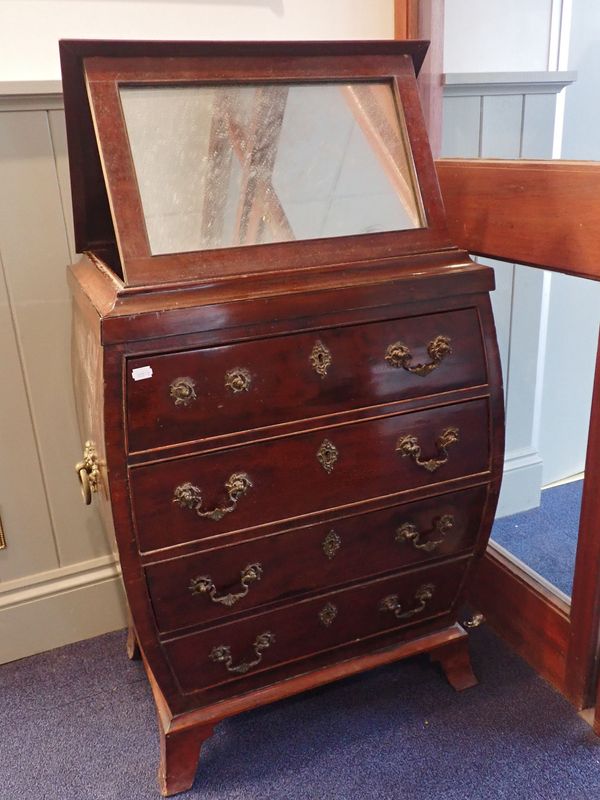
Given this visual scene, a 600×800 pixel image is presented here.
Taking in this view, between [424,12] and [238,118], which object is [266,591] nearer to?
[238,118]

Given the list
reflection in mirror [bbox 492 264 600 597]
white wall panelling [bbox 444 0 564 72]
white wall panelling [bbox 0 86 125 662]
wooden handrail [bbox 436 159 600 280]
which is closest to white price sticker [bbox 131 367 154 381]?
white wall panelling [bbox 0 86 125 662]

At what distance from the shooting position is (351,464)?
1.26 meters

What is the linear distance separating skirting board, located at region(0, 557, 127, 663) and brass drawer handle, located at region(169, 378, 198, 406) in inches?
30.6

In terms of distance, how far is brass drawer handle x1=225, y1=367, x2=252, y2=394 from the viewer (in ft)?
3.66

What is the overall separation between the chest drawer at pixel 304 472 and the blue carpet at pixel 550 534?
333mm

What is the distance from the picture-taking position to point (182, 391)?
1.09 meters

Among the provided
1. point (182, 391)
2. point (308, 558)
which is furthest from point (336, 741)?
point (182, 391)

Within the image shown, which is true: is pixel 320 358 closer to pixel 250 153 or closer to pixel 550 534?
pixel 250 153

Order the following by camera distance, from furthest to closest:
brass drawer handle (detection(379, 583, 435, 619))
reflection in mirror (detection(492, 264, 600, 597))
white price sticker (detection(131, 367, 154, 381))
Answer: reflection in mirror (detection(492, 264, 600, 597)), brass drawer handle (detection(379, 583, 435, 619)), white price sticker (detection(131, 367, 154, 381))

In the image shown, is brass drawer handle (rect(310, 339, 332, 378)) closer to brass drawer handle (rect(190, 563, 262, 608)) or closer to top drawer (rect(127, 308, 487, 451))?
top drawer (rect(127, 308, 487, 451))

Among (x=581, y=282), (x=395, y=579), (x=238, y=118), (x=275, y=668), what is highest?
(x=238, y=118)

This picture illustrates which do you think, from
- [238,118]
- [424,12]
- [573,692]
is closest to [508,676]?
[573,692]

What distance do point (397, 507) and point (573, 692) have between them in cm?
60

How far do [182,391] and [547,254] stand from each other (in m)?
0.72
